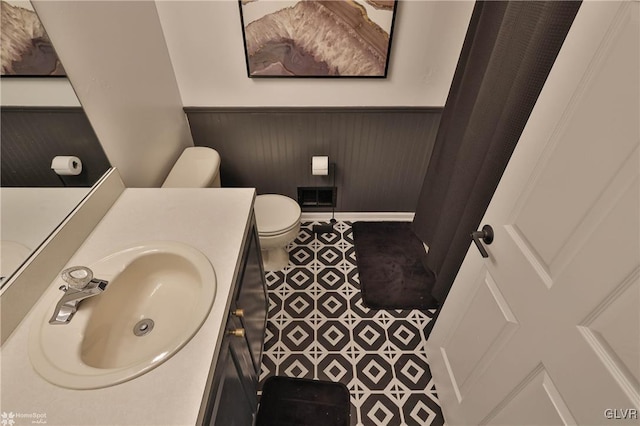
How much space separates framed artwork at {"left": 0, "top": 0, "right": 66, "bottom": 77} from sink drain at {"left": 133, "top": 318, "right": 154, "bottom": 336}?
779 millimetres

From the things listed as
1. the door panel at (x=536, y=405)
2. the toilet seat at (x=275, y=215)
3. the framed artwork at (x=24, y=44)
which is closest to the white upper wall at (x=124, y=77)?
the framed artwork at (x=24, y=44)

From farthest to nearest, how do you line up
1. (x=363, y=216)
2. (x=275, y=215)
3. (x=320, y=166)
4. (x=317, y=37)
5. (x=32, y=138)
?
1. (x=363, y=216)
2. (x=320, y=166)
3. (x=275, y=215)
4. (x=317, y=37)
5. (x=32, y=138)

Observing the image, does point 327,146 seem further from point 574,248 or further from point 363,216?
point 574,248

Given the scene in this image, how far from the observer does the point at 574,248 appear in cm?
66

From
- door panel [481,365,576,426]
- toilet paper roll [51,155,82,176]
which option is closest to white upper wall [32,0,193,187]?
toilet paper roll [51,155,82,176]

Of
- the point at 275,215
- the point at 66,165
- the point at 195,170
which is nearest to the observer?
the point at 66,165

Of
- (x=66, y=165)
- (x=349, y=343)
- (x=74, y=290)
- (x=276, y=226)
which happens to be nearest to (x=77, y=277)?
(x=74, y=290)

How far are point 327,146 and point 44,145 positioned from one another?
1.40 m

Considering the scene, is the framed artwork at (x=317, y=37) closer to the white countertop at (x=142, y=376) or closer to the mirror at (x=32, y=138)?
the mirror at (x=32, y=138)

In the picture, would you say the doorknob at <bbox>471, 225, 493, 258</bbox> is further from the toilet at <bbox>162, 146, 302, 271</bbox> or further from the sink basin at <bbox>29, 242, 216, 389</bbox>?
the toilet at <bbox>162, 146, 302, 271</bbox>

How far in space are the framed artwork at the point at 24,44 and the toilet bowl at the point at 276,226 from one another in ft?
3.57

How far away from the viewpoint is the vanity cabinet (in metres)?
0.85

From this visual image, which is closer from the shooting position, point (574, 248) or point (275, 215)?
point (574, 248)

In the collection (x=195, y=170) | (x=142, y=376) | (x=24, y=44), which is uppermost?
(x=24, y=44)
